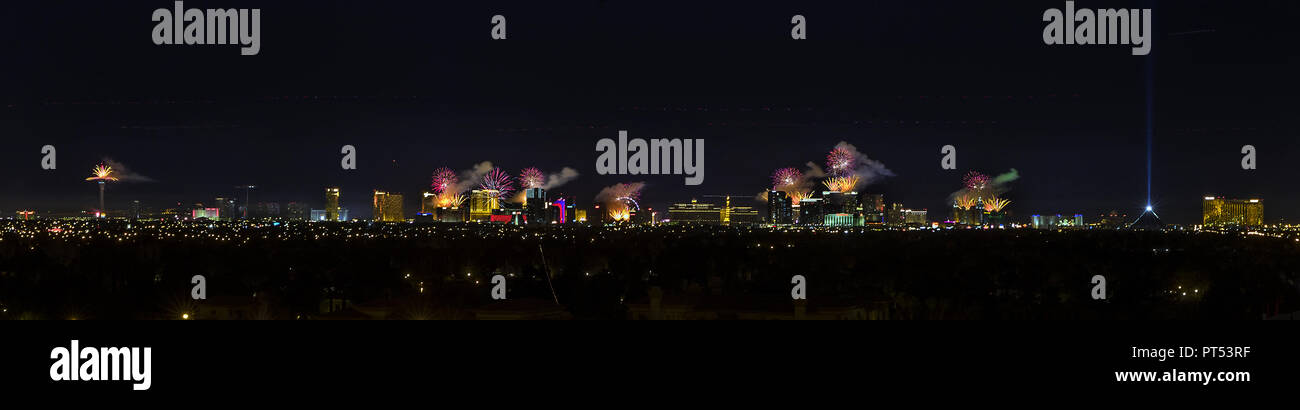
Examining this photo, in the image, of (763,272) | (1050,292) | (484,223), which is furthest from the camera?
(484,223)

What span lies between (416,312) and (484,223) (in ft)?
580

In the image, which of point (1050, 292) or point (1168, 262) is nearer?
point (1050, 292)

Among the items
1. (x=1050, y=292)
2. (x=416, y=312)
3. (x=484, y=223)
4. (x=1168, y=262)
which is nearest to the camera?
(x=416, y=312)
